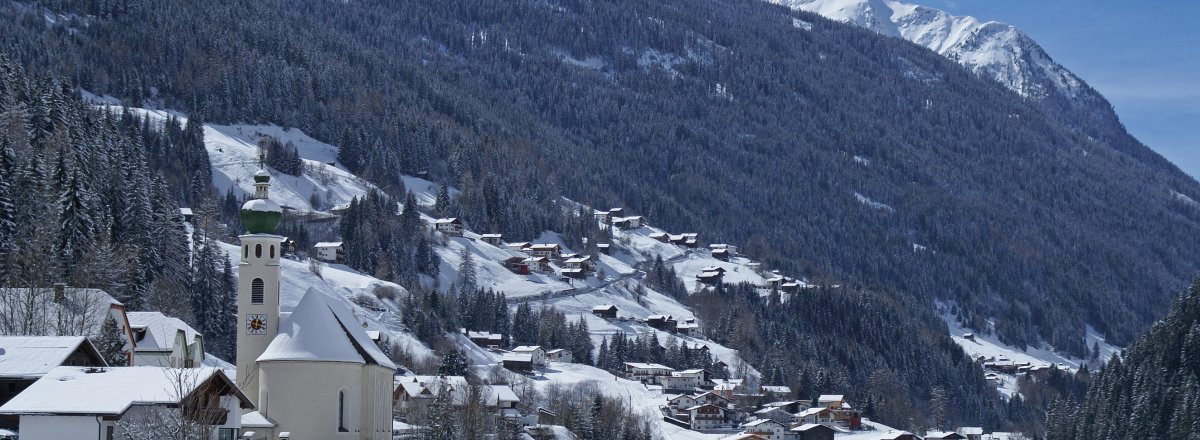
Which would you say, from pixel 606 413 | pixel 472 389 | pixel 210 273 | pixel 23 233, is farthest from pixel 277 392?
pixel 606 413

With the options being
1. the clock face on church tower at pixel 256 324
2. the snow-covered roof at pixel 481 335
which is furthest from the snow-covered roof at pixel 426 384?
the snow-covered roof at pixel 481 335

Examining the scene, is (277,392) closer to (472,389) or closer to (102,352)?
(102,352)

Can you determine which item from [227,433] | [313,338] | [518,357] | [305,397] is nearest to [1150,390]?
[518,357]

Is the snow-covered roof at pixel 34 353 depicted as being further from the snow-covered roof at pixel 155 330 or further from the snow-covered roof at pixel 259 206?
the snow-covered roof at pixel 155 330

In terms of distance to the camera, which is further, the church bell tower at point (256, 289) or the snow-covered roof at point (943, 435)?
the snow-covered roof at point (943, 435)

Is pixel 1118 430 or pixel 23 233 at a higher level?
pixel 23 233

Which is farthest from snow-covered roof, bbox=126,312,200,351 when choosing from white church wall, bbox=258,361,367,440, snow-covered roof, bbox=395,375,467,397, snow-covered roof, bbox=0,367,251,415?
snow-covered roof, bbox=395,375,467,397
